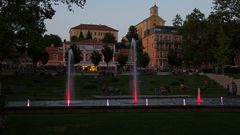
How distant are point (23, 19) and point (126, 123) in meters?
16.6

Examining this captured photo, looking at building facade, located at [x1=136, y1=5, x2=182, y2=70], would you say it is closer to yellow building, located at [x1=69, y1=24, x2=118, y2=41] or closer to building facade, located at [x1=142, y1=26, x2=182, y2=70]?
building facade, located at [x1=142, y1=26, x2=182, y2=70]

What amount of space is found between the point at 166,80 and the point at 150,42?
3354 inches

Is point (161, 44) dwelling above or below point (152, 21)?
below

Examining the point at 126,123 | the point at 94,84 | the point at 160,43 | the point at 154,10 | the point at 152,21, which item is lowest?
the point at 126,123

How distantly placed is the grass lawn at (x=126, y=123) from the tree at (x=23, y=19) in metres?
7.87

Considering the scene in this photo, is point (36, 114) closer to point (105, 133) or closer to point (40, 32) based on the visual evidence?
point (105, 133)

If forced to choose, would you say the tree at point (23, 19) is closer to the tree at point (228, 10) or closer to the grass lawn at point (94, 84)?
the grass lawn at point (94, 84)

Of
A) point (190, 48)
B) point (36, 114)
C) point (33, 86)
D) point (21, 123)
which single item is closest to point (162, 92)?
point (33, 86)

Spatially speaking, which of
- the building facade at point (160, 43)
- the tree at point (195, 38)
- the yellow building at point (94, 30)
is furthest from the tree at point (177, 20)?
the yellow building at point (94, 30)

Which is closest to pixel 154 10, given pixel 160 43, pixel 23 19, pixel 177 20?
pixel 160 43

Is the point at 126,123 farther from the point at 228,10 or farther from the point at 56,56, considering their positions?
the point at 56,56

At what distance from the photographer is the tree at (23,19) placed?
24875 mm

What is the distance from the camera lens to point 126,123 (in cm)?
1512

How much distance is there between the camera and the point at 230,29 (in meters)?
67.9
